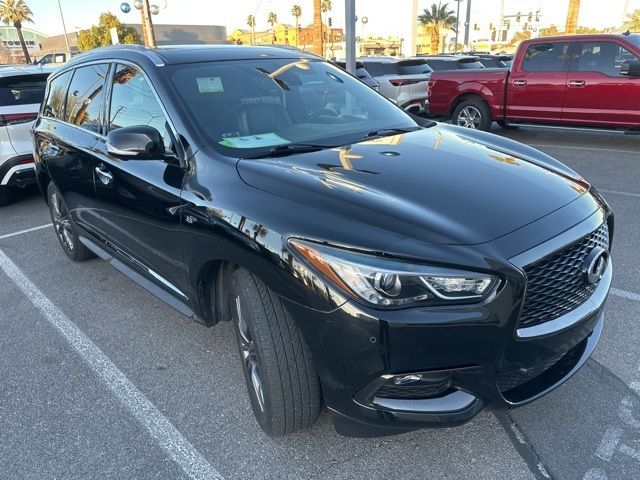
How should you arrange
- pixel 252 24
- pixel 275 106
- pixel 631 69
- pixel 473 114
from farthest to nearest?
pixel 252 24 < pixel 473 114 < pixel 631 69 < pixel 275 106

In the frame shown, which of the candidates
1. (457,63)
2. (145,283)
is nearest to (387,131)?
(145,283)

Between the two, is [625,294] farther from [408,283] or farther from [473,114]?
[473,114]

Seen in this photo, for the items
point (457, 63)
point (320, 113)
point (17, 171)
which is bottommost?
point (17, 171)

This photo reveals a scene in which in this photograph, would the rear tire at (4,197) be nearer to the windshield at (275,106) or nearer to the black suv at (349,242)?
the black suv at (349,242)

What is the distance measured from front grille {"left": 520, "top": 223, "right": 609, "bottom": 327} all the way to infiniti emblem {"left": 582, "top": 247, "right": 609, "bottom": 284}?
Answer: 16 mm

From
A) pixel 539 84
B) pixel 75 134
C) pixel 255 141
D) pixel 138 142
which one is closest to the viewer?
pixel 138 142

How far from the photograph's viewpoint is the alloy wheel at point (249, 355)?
241cm

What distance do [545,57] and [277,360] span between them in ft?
29.7

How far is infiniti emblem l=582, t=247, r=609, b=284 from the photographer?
7.16 feet

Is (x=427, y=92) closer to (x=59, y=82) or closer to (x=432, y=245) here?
(x=59, y=82)

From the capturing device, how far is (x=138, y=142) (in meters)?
2.68

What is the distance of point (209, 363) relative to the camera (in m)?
3.17

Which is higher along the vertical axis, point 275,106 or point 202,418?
point 275,106

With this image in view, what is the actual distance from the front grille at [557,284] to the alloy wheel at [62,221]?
395cm
